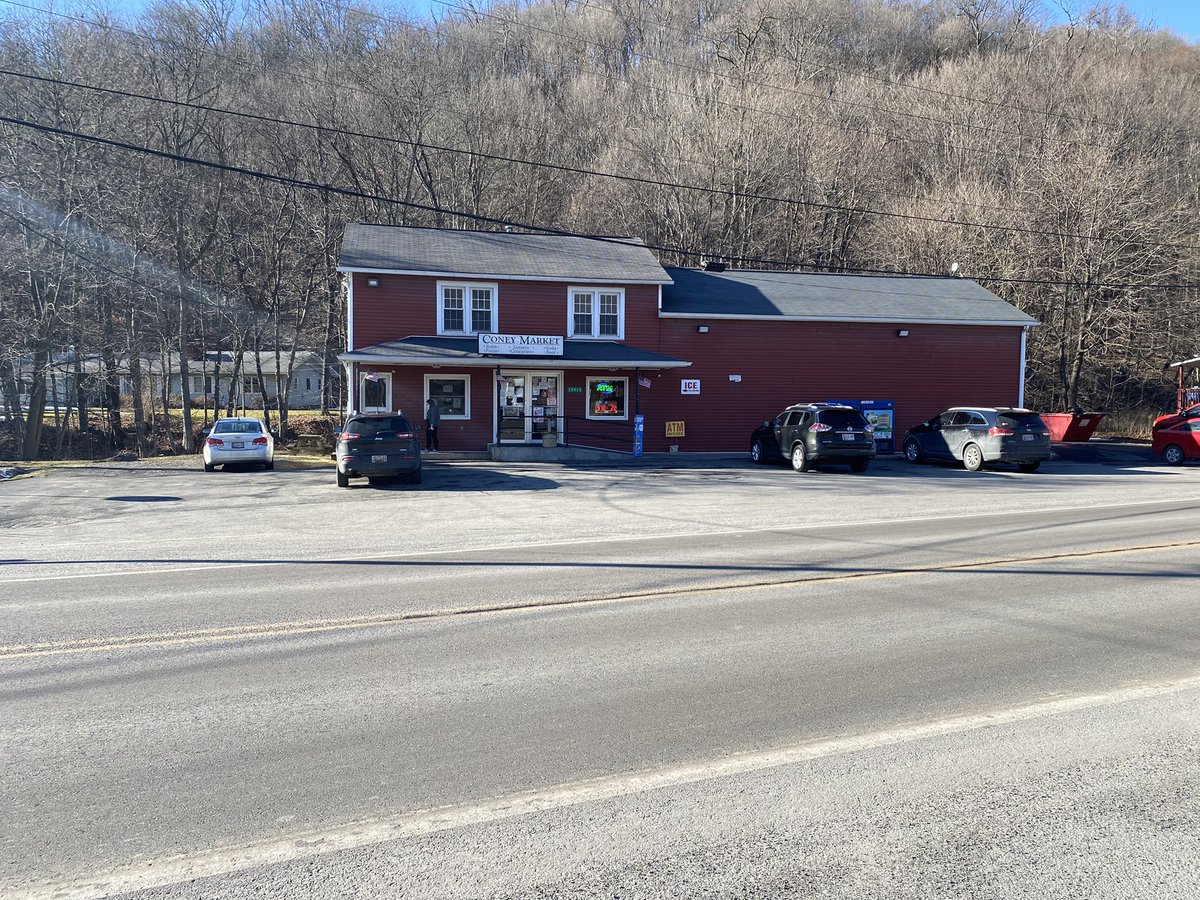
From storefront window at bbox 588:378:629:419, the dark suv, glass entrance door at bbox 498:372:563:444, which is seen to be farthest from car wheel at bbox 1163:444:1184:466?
the dark suv

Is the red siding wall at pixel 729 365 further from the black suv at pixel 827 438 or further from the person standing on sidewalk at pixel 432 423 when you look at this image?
the black suv at pixel 827 438

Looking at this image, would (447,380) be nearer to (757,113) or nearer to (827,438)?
(827,438)

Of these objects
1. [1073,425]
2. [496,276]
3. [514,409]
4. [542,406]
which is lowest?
[1073,425]

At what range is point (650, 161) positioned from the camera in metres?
44.8

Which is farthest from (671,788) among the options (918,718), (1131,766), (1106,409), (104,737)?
(1106,409)

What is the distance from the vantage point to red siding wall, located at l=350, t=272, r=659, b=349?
1081 inches

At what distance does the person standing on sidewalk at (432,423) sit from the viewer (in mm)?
27078

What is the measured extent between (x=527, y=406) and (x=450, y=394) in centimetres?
245

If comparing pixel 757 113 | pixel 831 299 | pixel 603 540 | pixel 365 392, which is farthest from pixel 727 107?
pixel 603 540

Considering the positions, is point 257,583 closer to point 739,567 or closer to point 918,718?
point 739,567

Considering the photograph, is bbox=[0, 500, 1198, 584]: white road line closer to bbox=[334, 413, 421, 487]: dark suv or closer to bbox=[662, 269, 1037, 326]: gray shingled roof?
bbox=[334, 413, 421, 487]: dark suv

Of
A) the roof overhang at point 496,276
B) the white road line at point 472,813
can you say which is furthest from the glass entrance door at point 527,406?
the white road line at point 472,813

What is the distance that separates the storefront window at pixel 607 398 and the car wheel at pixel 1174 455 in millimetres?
17152

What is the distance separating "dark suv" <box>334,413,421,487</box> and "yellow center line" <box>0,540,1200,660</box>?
12.2 metres
